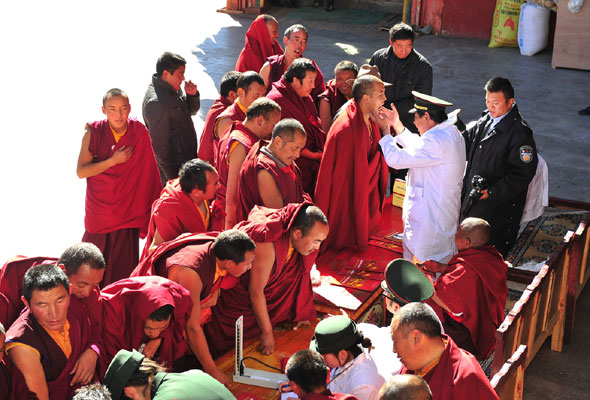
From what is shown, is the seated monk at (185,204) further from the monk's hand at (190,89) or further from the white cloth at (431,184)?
the monk's hand at (190,89)

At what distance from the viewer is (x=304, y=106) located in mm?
5668

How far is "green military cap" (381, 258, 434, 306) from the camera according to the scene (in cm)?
378

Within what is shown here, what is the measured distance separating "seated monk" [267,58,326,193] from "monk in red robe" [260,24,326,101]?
24.5 inches

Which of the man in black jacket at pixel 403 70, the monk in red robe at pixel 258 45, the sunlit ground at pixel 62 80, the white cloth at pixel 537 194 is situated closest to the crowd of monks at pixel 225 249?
the man in black jacket at pixel 403 70

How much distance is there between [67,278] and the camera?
10.9ft

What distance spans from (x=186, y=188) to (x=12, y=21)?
35.5 feet

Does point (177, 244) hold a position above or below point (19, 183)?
above

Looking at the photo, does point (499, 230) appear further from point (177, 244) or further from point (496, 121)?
point (177, 244)

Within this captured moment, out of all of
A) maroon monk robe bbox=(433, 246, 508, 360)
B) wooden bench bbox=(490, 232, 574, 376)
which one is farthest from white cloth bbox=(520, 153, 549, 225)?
maroon monk robe bbox=(433, 246, 508, 360)

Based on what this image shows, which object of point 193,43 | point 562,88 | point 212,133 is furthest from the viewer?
point 193,43

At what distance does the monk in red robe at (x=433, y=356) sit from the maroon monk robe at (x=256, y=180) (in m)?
1.62

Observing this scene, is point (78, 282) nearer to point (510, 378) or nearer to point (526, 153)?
point (510, 378)

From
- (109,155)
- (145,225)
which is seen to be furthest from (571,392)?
(109,155)

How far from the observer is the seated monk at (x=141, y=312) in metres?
3.49
